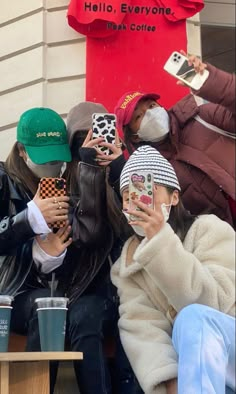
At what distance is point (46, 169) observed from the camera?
1.19 metres

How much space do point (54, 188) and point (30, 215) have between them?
3.6 inches

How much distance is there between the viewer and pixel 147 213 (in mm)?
899

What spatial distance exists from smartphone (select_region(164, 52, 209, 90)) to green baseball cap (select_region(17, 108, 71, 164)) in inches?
12.2

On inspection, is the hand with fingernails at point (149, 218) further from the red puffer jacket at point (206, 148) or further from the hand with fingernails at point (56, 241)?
the hand with fingernails at point (56, 241)

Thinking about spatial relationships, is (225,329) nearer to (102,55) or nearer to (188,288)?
(188,288)

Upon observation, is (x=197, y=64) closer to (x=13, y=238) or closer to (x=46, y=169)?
(x=46, y=169)

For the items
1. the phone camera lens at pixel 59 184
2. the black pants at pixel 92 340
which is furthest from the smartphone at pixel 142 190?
the black pants at pixel 92 340

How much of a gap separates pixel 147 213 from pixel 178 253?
73 mm

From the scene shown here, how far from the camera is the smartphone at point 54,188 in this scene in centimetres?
113

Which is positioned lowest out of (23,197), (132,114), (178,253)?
(23,197)

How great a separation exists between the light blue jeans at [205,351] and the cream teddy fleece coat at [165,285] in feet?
0.05

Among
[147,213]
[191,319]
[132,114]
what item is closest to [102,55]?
[132,114]

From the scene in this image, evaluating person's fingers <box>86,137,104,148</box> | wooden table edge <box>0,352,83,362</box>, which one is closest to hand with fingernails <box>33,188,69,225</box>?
person's fingers <box>86,137,104,148</box>

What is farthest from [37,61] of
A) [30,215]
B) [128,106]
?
[128,106]
